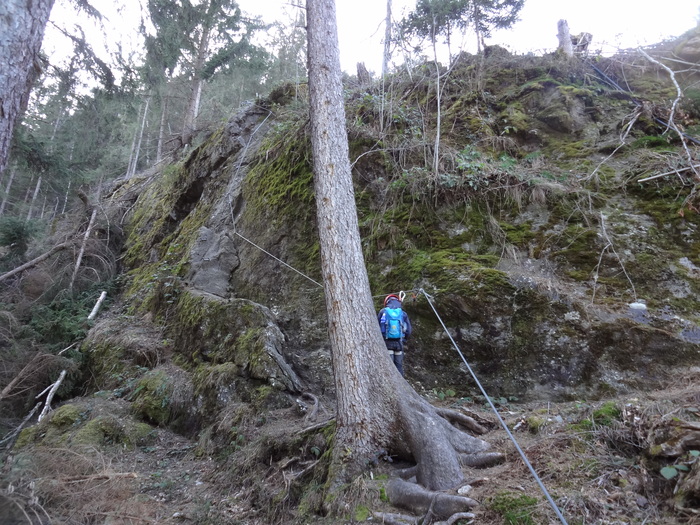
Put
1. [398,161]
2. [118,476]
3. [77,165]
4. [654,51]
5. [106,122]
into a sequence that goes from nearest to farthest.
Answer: [118,476]
[398,161]
[654,51]
[77,165]
[106,122]

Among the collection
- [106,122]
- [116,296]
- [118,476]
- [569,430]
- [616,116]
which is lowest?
[118,476]

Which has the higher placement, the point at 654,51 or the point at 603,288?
the point at 654,51

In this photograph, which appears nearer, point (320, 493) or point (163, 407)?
point (320, 493)

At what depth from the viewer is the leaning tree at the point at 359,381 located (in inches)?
154

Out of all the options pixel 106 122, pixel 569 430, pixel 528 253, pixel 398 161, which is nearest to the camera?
pixel 569 430

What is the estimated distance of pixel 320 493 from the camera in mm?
3949

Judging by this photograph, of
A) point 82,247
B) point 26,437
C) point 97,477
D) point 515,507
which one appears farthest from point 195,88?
point 515,507

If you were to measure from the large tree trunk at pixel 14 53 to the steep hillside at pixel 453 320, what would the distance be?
3.28 meters

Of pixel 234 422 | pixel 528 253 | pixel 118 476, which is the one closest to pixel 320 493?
pixel 234 422

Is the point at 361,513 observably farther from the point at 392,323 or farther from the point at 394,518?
the point at 392,323

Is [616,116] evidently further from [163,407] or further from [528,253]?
[163,407]

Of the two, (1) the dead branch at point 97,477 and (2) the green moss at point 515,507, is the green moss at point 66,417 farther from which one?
(2) the green moss at point 515,507

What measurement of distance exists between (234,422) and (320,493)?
221cm

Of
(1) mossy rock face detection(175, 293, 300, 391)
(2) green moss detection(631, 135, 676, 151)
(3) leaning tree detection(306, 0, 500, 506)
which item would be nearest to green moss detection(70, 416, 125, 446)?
(1) mossy rock face detection(175, 293, 300, 391)
